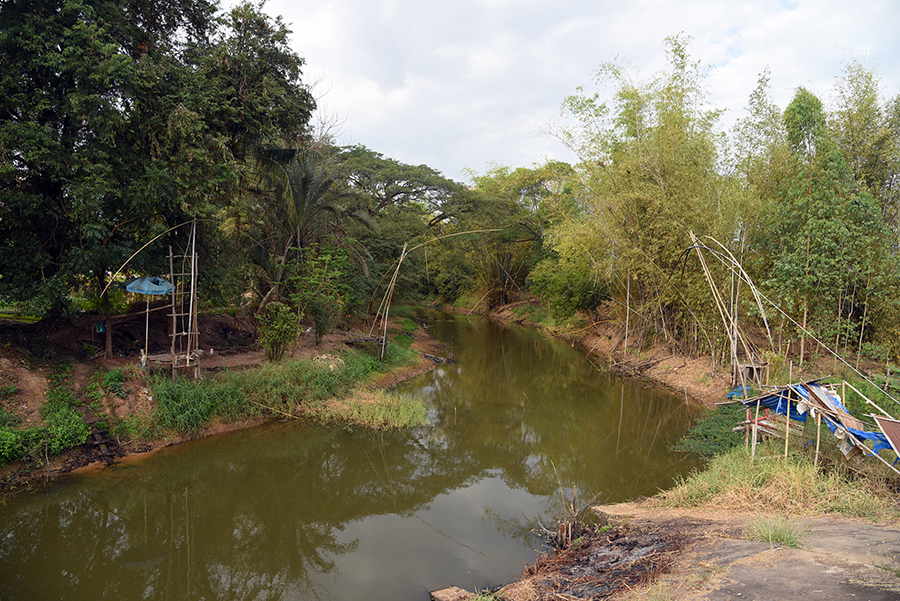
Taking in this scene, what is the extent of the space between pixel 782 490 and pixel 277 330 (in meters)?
9.13

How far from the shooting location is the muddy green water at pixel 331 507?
199 inches

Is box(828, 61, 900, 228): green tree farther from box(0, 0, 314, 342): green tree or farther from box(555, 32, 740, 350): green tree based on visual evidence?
box(0, 0, 314, 342): green tree

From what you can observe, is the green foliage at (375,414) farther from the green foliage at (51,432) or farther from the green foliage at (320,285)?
the green foliage at (51,432)

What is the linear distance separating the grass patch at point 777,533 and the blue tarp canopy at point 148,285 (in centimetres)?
983

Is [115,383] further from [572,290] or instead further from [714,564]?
[572,290]

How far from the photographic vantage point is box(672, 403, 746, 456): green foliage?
8.12 m

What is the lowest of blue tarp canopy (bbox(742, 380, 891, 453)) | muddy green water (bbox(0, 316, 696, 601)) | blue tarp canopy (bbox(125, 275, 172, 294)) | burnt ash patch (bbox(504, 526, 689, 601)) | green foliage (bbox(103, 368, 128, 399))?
muddy green water (bbox(0, 316, 696, 601))

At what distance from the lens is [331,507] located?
22.0 ft

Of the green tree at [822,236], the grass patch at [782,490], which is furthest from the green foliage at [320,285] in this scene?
the green tree at [822,236]

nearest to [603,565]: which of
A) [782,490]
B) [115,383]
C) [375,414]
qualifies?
[782,490]

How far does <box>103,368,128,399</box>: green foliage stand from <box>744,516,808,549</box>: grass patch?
9.13 metres

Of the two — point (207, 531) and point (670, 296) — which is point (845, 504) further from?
point (670, 296)

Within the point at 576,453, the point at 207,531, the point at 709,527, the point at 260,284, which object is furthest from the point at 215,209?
the point at 709,527

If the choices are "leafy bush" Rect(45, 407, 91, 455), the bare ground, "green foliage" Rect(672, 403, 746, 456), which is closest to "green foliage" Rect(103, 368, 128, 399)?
the bare ground
